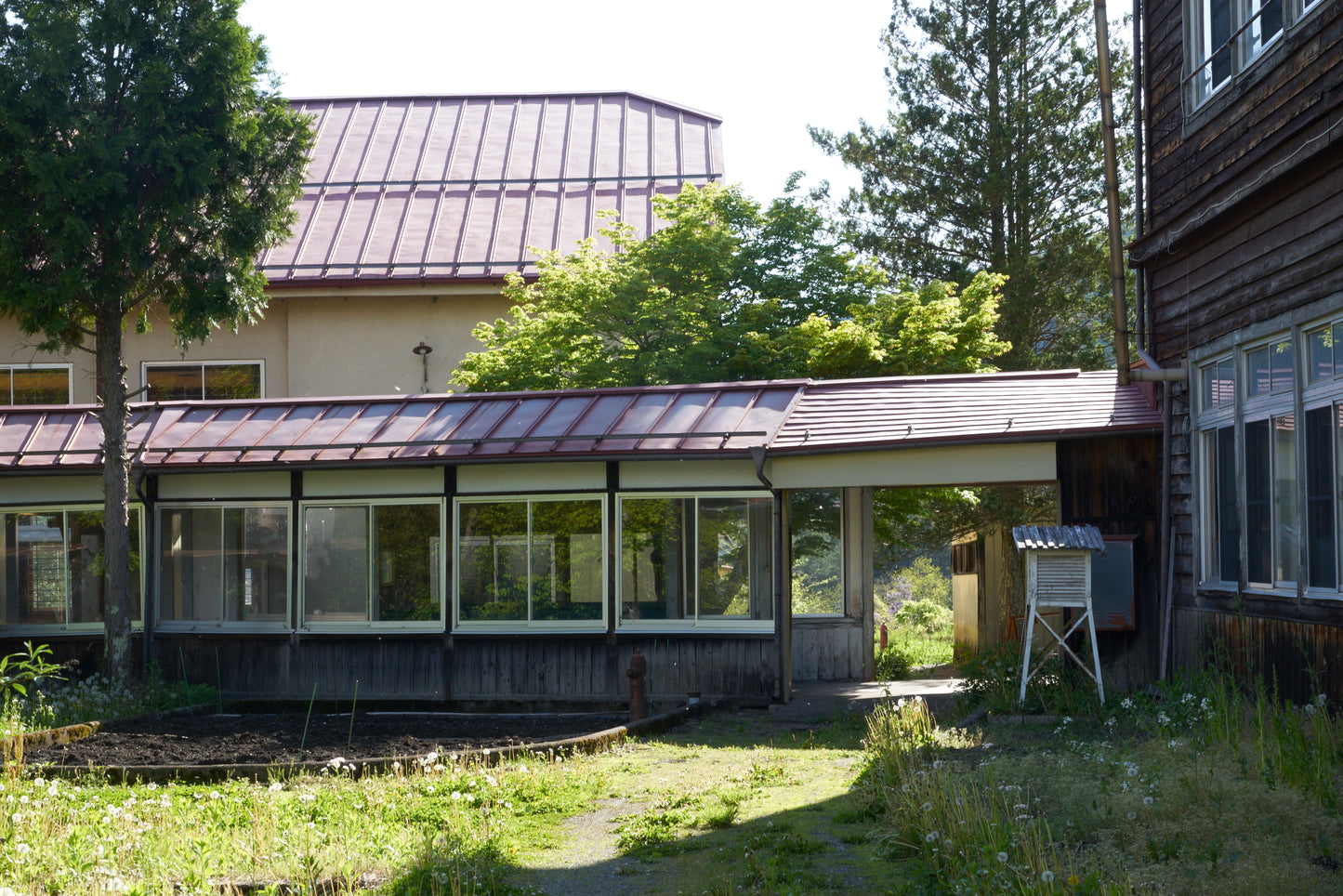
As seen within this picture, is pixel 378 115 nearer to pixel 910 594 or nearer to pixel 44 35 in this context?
pixel 44 35

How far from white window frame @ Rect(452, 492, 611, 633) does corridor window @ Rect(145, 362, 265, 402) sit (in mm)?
10822

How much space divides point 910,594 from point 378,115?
23878 mm

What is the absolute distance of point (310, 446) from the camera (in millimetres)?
14789

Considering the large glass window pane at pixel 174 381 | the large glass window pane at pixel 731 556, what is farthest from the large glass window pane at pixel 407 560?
the large glass window pane at pixel 174 381

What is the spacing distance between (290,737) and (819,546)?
28.9 ft

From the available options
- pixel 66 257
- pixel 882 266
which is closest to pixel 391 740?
pixel 66 257

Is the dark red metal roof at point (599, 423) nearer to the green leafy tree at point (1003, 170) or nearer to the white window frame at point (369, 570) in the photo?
the white window frame at point (369, 570)

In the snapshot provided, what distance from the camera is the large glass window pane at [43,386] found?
2395cm

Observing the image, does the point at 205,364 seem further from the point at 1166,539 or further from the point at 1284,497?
the point at 1284,497

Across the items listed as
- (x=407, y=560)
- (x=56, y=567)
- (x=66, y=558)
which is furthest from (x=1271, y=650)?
(x=56, y=567)

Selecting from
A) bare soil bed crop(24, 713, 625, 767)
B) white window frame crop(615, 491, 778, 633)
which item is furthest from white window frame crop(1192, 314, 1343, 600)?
bare soil bed crop(24, 713, 625, 767)

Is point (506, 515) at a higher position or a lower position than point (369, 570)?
higher

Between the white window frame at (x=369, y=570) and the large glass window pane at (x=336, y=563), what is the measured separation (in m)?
0.03

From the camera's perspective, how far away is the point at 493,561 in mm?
14484
